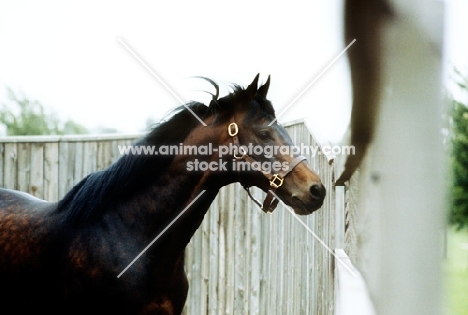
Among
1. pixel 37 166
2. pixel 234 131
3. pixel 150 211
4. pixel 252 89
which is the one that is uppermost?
pixel 252 89

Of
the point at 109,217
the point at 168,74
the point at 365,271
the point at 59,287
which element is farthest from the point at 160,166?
the point at 365,271

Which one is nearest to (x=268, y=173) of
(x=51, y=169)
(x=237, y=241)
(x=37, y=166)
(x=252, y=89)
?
(x=252, y=89)

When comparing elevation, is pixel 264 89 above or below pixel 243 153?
above

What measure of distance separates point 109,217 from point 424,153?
8.73 feet

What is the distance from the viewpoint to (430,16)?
0.42 m

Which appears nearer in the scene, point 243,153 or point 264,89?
point 243,153

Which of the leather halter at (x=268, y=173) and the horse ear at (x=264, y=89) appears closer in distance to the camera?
the leather halter at (x=268, y=173)

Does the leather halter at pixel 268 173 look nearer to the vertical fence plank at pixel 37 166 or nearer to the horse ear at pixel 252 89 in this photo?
the horse ear at pixel 252 89

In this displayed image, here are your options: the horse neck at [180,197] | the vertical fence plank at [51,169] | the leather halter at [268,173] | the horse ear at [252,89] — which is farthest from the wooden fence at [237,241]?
the horse neck at [180,197]

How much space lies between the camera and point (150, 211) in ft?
9.47

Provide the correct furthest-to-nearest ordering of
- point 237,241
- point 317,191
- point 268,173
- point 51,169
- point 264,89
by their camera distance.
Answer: point 51,169
point 237,241
point 264,89
point 268,173
point 317,191

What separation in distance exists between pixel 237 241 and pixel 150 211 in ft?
4.97

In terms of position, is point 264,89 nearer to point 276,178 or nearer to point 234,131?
point 234,131

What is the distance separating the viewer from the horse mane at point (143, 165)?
9.51 feet
